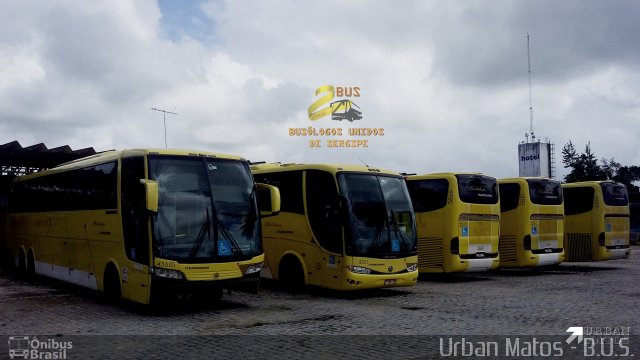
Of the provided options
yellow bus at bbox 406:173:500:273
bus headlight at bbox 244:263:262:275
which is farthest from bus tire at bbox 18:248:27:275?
yellow bus at bbox 406:173:500:273

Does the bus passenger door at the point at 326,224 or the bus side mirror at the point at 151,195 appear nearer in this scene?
the bus side mirror at the point at 151,195

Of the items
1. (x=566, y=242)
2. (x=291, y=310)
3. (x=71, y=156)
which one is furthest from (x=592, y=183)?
(x=71, y=156)

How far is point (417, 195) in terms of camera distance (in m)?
18.5

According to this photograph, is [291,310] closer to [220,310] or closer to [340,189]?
[220,310]

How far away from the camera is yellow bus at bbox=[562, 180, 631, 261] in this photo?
70.4 feet

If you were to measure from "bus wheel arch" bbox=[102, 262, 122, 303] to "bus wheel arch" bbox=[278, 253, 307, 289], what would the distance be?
162 inches

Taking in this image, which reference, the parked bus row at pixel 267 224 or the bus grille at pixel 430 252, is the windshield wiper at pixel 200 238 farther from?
the bus grille at pixel 430 252

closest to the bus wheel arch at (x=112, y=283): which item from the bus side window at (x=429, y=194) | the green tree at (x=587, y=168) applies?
the bus side window at (x=429, y=194)

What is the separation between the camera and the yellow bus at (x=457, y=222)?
57.0 ft

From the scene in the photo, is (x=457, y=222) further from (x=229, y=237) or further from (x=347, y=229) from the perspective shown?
(x=229, y=237)

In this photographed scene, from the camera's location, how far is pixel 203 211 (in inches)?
455

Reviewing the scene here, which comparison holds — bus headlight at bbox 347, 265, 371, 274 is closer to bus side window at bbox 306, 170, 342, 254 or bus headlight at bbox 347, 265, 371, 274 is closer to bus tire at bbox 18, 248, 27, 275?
bus side window at bbox 306, 170, 342, 254

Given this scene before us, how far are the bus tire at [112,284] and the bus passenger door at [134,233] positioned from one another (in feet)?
1.44

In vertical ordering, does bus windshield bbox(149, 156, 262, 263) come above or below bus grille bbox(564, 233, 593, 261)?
above
